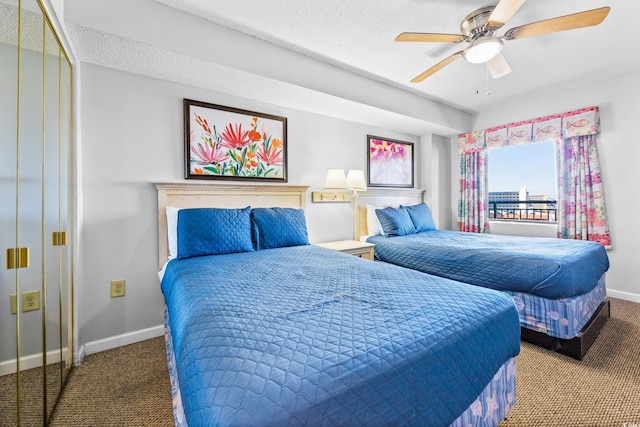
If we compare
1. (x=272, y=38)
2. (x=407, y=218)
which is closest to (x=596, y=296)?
(x=407, y=218)

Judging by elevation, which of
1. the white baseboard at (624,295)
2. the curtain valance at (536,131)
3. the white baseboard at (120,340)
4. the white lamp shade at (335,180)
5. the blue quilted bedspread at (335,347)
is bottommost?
the white baseboard at (120,340)

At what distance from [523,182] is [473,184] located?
2.04ft

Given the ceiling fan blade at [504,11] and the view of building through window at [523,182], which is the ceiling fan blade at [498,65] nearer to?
the ceiling fan blade at [504,11]

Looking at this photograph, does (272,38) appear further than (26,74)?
Yes

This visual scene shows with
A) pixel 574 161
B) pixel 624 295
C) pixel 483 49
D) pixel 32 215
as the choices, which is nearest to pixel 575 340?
pixel 624 295

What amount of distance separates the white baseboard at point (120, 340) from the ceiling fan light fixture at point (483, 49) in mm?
3235

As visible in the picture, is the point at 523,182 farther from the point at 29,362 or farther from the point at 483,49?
the point at 29,362

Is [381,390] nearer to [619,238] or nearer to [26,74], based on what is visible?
[26,74]

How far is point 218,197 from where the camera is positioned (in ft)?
8.40

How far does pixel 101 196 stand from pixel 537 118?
4.75 meters

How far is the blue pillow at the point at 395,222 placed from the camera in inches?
131

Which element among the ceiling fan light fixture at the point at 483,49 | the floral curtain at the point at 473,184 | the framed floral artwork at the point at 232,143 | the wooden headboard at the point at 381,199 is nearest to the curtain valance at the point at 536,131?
the floral curtain at the point at 473,184

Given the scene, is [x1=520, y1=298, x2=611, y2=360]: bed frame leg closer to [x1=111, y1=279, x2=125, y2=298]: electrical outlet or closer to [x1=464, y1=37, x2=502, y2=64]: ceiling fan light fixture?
[x1=464, y1=37, x2=502, y2=64]: ceiling fan light fixture

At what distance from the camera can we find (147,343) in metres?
2.21
